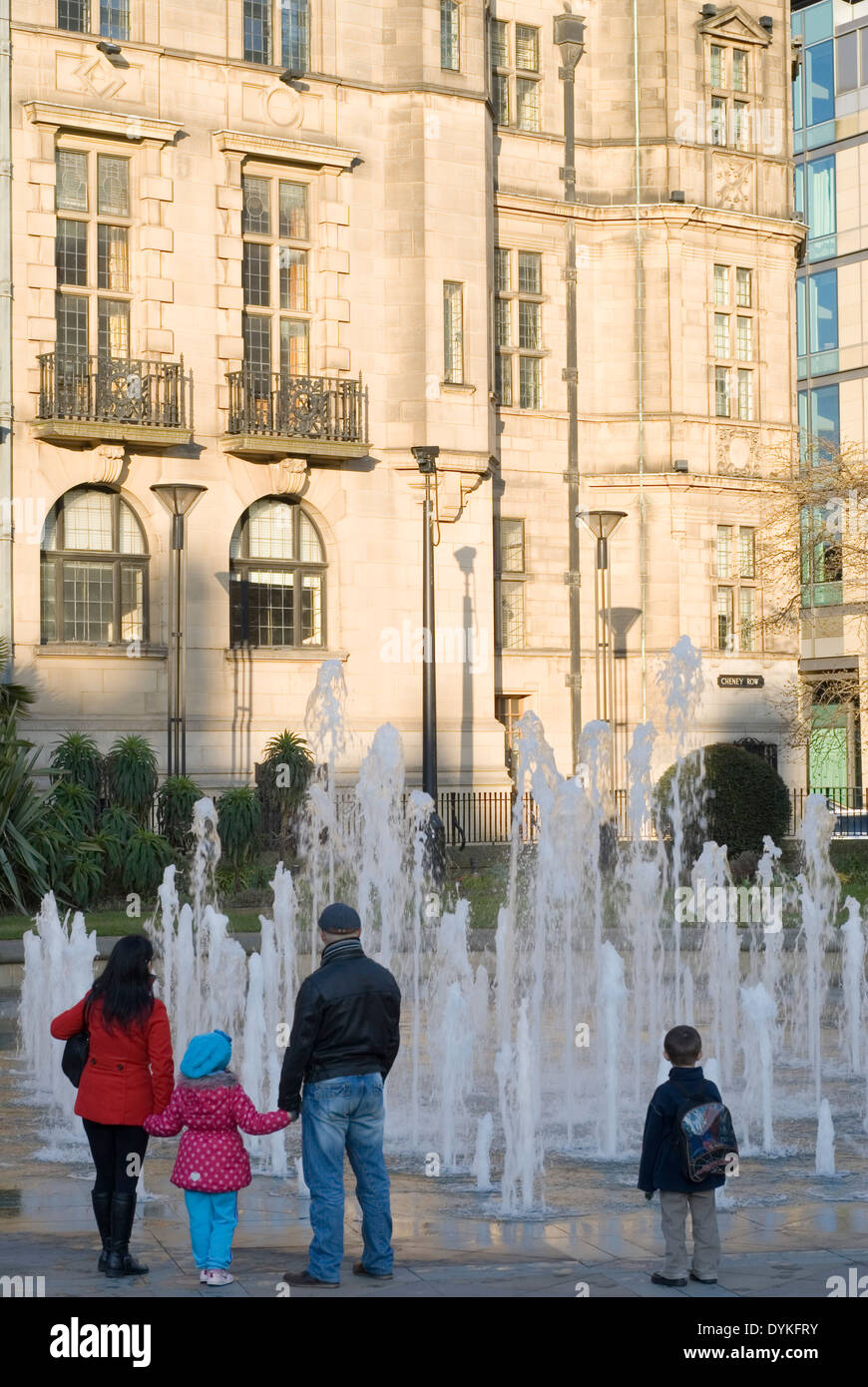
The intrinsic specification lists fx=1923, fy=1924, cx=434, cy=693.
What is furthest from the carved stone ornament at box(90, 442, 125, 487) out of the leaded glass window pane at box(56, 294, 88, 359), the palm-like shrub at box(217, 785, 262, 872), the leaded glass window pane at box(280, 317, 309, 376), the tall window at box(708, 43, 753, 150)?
the tall window at box(708, 43, 753, 150)

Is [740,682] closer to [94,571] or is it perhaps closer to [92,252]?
[94,571]

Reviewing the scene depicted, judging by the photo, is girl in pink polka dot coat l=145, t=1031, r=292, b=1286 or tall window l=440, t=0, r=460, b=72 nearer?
girl in pink polka dot coat l=145, t=1031, r=292, b=1286

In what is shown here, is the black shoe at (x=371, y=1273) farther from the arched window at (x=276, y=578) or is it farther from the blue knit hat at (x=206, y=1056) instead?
the arched window at (x=276, y=578)

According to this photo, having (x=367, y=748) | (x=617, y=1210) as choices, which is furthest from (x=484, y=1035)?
(x=367, y=748)

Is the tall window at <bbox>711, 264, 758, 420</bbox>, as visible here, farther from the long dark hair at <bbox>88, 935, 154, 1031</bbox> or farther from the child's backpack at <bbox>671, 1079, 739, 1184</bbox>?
the child's backpack at <bbox>671, 1079, 739, 1184</bbox>

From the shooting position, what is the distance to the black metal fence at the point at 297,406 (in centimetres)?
3344

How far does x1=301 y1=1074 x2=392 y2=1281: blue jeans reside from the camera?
28.0 ft

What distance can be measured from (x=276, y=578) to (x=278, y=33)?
977 cm

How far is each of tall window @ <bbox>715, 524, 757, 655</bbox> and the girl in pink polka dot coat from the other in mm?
32259

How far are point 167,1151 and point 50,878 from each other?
44.8 ft

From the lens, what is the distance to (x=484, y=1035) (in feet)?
55.3

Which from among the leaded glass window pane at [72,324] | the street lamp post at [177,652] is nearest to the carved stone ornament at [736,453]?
the street lamp post at [177,652]

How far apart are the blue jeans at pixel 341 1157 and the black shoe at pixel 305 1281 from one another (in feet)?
0.13

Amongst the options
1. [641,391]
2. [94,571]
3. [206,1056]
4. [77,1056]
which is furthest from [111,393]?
[206,1056]
